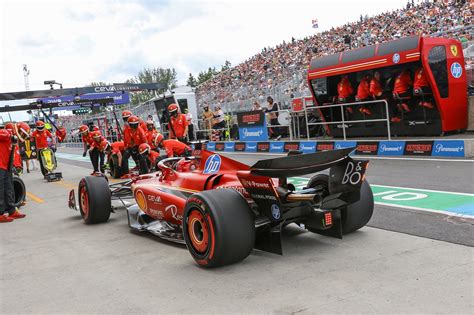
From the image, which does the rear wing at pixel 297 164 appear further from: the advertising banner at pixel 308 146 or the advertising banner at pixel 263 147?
the advertising banner at pixel 263 147

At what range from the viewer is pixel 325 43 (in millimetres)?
33375

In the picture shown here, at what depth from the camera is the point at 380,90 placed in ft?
49.8

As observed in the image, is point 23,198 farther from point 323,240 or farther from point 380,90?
point 380,90

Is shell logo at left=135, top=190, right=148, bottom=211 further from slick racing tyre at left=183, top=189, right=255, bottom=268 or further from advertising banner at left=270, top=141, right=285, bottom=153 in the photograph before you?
advertising banner at left=270, top=141, right=285, bottom=153

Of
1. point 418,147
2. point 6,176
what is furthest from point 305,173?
point 418,147

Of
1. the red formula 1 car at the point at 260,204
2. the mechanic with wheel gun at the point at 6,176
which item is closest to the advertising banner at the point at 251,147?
the mechanic with wheel gun at the point at 6,176

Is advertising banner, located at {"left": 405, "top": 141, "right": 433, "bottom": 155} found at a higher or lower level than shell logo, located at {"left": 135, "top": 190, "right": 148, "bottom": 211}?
lower

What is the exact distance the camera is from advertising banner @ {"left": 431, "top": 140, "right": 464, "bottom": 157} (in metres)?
11.6

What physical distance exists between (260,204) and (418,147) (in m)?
8.92

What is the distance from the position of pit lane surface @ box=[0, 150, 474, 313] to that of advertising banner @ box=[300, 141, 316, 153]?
29.9 feet

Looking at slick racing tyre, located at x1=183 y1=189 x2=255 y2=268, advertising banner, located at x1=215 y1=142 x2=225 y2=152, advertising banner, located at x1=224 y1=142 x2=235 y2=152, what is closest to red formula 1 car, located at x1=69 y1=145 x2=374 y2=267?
slick racing tyre, located at x1=183 y1=189 x2=255 y2=268

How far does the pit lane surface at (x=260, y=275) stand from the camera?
3.87 metres

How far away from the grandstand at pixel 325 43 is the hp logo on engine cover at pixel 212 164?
498 inches

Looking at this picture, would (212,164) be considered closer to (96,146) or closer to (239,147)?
(96,146)
